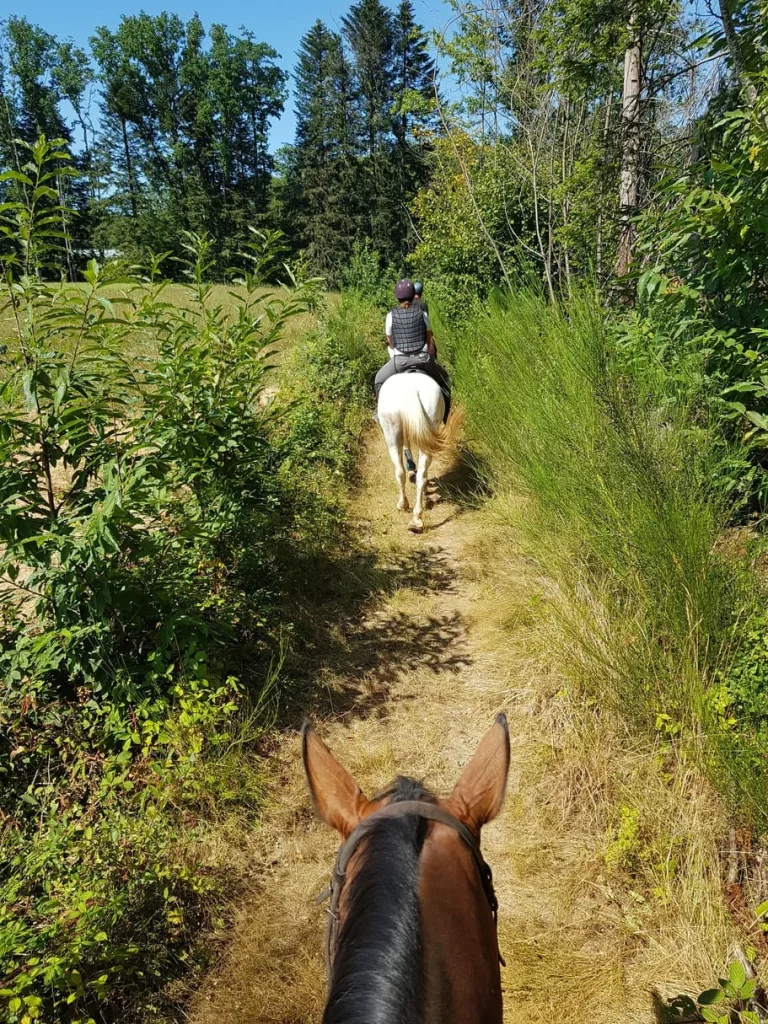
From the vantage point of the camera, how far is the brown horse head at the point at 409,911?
825 mm

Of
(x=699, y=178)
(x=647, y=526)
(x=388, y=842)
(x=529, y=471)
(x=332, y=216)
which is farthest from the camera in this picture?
(x=332, y=216)

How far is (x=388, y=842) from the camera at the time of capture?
3.33 ft

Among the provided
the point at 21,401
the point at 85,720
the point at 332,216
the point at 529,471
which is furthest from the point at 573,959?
the point at 332,216

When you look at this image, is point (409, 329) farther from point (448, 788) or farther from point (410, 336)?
point (448, 788)

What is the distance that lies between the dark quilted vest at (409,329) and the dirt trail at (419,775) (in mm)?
2320

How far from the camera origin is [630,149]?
533cm

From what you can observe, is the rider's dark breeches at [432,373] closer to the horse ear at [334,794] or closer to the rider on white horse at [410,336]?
the rider on white horse at [410,336]

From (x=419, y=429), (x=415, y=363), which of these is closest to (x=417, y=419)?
(x=419, y=429)

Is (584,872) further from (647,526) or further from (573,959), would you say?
(647,526)

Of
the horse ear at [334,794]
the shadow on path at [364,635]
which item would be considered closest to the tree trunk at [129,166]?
the shadow on path at [364,635]

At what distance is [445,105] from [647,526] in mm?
8082

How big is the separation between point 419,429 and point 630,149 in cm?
327

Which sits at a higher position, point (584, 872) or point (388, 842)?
point (388, 842)

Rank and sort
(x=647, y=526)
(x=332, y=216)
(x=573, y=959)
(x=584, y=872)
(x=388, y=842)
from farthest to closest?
(x=332, y=216) < (x=647, y=526) < (x=584, y=872) < (x=573, y=959) < (x=388, y=842)
